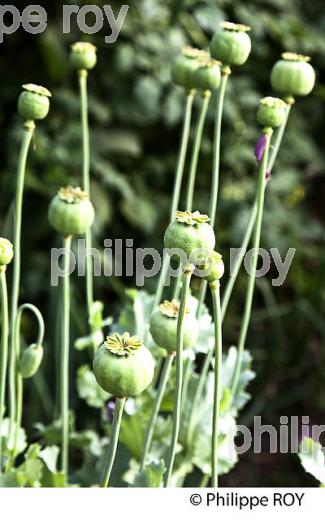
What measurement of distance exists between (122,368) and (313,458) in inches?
6.7

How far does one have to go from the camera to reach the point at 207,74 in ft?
2.16

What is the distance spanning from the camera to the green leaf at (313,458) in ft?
1.81

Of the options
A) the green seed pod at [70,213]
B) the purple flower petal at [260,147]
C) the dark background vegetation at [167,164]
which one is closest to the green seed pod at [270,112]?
the purple flower petal at [260,147]

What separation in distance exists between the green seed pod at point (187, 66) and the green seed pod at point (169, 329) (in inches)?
8.0

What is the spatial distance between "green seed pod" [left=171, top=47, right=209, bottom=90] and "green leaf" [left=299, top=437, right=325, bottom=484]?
0.28 meters

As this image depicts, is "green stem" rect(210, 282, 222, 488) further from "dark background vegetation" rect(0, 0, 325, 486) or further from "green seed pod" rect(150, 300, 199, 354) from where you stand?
"dark background vegetation" rect(0, 0, 325, 486)

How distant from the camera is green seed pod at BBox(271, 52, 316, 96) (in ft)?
2.10

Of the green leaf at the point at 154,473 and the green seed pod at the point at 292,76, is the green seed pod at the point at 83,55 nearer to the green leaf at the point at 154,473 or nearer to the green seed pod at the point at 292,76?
the green seed pod at the point at 292,76

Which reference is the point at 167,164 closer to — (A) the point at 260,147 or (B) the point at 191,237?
(A) the point at 260,147

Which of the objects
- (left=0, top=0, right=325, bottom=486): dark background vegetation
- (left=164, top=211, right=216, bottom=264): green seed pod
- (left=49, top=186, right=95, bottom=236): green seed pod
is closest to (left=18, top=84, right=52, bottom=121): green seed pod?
(left=49, top=186, right=95, bottom=236): green seed pod

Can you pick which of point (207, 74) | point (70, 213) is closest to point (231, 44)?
point (207, 74)
